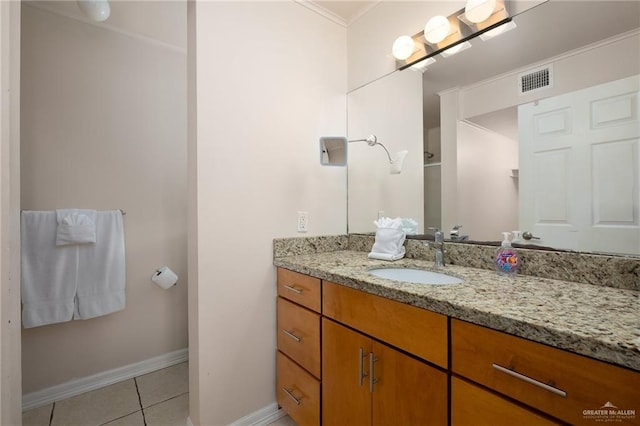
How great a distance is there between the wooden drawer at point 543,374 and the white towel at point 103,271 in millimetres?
2089

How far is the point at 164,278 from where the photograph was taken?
2.00m

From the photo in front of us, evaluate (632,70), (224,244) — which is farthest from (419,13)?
(224,244)

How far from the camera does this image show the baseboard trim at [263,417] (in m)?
1.42

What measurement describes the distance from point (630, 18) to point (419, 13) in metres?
0.86

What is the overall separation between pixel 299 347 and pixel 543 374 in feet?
3.28

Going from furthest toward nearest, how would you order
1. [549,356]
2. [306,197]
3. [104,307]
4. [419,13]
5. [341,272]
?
1. [104,307]
2. [306,197]
3. [419,13]
4. [341,272]
5. [549,356]

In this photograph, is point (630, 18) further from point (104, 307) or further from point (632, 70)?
point (104, 307)

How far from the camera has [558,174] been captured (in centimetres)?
106

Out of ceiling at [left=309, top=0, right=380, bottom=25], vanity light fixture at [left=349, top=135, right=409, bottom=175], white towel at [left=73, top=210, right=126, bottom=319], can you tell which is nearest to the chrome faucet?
vanity light fixture at [left=349, top=135, right=409, bottom=175]

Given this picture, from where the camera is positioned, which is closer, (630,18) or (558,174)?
(630,18)

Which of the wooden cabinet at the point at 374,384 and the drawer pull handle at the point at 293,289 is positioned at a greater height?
the drawer pull handle at the point at 293,289

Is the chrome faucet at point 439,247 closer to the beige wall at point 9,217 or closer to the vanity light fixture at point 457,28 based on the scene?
the vanity light fixture at point 457,28

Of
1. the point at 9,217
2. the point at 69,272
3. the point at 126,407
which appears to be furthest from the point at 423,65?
the point at 126,407

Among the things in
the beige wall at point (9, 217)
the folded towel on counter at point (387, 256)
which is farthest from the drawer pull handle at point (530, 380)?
the beige wall at point (9, 217)
